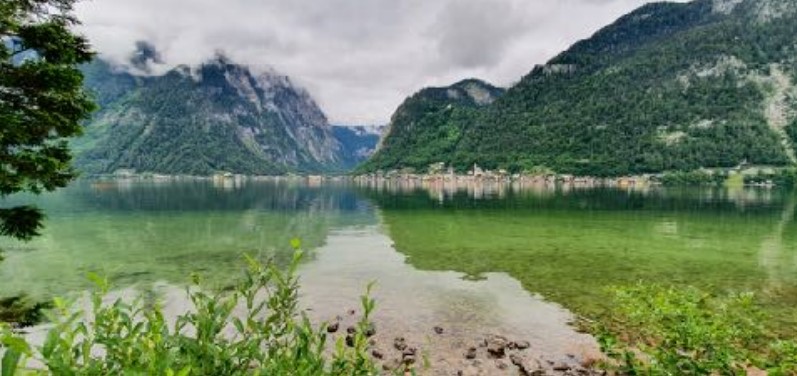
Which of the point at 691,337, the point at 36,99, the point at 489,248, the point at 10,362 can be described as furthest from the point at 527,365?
the point at 489,248

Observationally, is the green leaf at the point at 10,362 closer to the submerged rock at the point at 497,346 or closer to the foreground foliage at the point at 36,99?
the foreground foliage at the point at 36,99

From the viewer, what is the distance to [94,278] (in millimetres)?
4449

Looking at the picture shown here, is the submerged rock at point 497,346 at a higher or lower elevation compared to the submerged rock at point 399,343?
higher

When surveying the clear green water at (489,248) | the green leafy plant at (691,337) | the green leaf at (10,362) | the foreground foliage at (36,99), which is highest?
the foreground foliage at (36,99)

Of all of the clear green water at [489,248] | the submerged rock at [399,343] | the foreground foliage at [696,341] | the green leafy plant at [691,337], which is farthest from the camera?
the clear green water at [489,248]

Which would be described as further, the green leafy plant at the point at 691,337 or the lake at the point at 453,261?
the lake at the point at 453,261

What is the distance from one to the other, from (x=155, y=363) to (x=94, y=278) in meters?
0.87

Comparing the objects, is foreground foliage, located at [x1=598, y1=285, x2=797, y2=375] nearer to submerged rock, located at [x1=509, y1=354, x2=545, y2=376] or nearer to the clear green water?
submerged rock, located at [x1=509, y1=354, x2=545, y2=376]

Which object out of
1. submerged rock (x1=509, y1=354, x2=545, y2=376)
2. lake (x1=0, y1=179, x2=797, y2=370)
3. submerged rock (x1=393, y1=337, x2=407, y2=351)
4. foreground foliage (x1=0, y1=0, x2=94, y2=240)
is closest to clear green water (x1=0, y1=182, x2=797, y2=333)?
lake (x1=0, y1=179, x2=797, y2=370)

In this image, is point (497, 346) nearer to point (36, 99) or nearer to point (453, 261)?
point (36, 99)

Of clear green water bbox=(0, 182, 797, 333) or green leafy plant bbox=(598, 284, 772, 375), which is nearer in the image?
green leafy plant bbox=(598, 284, 772, 375)

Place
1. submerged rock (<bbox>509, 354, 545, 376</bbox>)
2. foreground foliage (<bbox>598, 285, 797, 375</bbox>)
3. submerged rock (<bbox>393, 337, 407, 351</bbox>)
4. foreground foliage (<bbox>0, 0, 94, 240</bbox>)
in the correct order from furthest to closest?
submerged rock (<bbox>393, 337, 407, 351</bbox>)
submerged rock (<bbox>509, 354, 545, 376</bbox>)
foreground foliage (<bbox>0, 0, 94, 240</bbox>)
foreground foliage (<bbox>598, 285, 797, 375</bbox>)

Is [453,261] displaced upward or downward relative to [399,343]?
downward

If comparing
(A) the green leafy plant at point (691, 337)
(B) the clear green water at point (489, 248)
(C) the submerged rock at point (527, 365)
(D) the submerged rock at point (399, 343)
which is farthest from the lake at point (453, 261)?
(A) the green leafy plant at point (691, 337)
